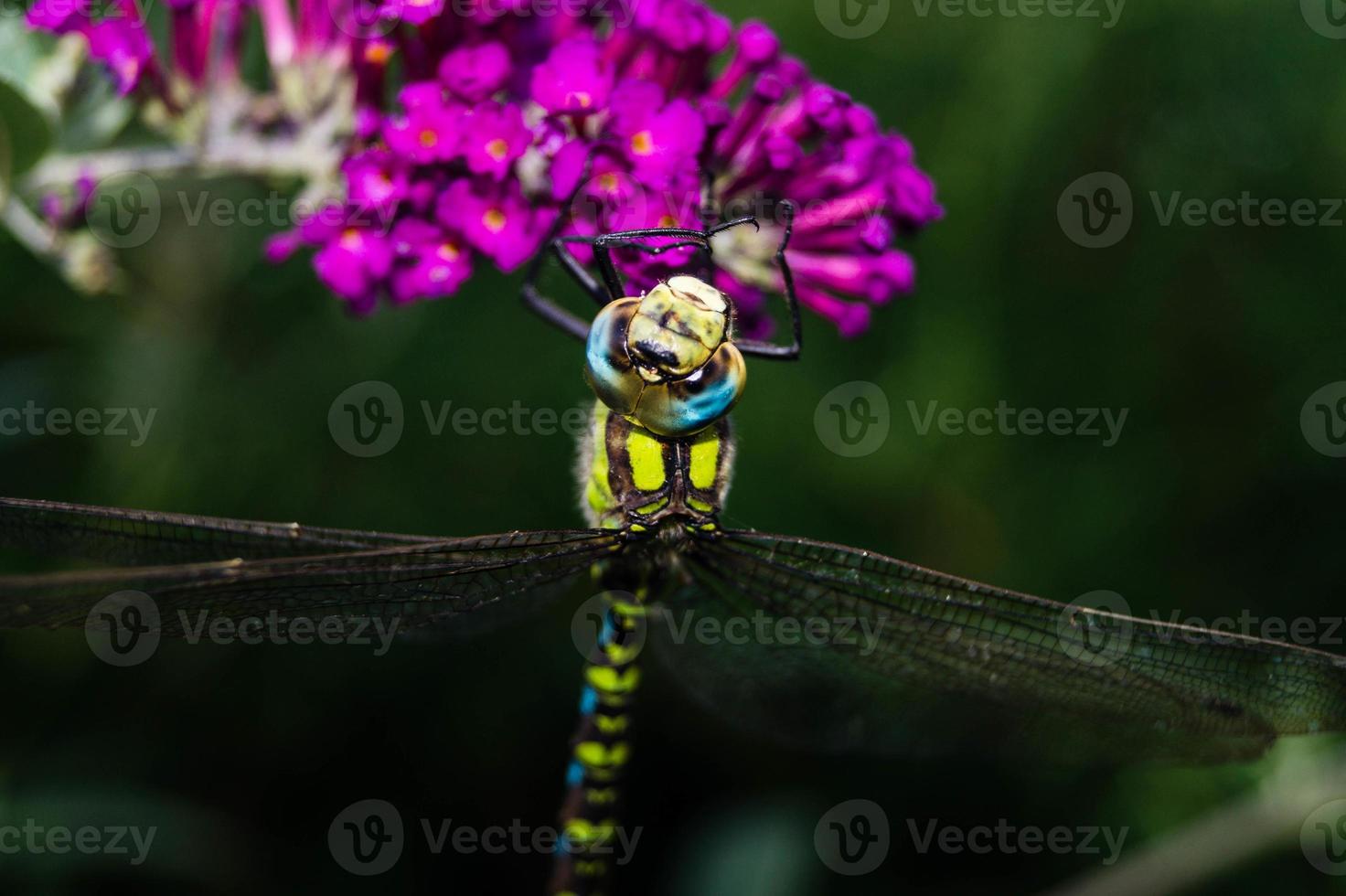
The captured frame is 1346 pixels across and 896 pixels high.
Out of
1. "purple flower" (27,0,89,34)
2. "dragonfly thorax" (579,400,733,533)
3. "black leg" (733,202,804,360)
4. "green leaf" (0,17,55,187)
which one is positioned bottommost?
"dragonfly thorax" (579,400,733,533)

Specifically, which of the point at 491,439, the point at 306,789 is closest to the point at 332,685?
the point at 306,789

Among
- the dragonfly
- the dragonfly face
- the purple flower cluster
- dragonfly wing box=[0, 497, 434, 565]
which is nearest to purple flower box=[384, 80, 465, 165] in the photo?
the purple flower cluster

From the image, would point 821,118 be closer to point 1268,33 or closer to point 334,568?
point 334,568

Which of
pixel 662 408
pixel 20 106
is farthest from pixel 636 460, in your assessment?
pixel 20 106

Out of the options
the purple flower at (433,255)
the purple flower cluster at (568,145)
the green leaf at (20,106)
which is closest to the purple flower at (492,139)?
the purple flower cluster at (568,145)

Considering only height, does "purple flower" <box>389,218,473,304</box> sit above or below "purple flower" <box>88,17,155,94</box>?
below

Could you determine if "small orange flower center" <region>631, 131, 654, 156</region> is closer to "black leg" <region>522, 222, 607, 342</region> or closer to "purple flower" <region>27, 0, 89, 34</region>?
"black leg" <region>522, 222, 607, 342</region>
